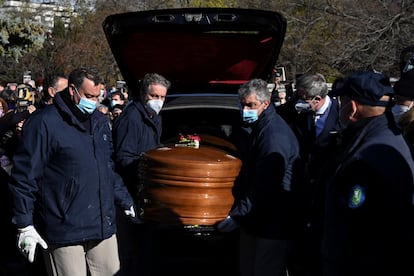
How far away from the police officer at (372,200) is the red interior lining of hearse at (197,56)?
11.9 feet

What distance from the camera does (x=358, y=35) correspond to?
2227 centimetres

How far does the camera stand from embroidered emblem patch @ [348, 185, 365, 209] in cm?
341

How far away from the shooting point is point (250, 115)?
5457mm

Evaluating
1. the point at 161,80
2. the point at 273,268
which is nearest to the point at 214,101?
the point at 161,80

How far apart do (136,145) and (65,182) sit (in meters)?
1.13

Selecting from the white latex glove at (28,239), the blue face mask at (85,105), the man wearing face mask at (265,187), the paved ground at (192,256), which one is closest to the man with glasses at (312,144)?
the man wearing face mask at (265,187)

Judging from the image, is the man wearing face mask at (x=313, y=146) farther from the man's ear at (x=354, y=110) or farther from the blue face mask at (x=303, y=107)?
the man's ear at (x=354, y=110)

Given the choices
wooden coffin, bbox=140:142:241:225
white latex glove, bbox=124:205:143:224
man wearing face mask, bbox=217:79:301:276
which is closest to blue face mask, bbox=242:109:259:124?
man wearing face mask, bbox=217:79:301:276

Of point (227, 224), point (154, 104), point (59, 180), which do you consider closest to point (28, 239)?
point (59, 180)

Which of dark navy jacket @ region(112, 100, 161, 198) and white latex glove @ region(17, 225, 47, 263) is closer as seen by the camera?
white latex glove @ region(17, 225, 47, 263)

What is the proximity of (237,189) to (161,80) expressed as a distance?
1.36 m

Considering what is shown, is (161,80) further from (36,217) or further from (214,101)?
(36,217)

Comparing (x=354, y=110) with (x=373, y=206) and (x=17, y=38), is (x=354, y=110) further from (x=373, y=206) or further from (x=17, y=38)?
(x=17, y=38)

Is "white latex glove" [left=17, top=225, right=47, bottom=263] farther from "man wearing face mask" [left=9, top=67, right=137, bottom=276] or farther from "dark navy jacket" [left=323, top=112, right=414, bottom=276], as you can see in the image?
"dark navy jacket" [left=323, top=112, right=414, bottom=276]
